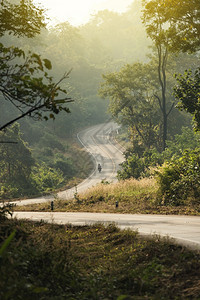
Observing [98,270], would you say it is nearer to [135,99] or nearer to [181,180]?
[181,180]

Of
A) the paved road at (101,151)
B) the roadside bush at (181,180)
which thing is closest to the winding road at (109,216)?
the paved road at (101,151)

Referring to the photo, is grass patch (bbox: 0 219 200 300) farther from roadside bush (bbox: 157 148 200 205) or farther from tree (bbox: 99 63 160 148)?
tree (bbox: 99 63 160 148)

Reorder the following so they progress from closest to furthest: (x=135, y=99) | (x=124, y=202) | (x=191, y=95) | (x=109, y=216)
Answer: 1. (x=109, y=216)
2. (x=191, y=95)
3. (x=124, y=202)
4. (x=135, y=99)

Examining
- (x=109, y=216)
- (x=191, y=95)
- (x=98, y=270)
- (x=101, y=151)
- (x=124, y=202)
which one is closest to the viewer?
(x=98, y=270)

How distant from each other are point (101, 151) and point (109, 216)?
187 ft

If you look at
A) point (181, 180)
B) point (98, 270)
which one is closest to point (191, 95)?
point (181, 180)

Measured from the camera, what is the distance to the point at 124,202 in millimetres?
25250

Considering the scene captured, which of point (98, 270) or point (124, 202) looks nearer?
point (98, 270)

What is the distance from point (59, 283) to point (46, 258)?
68cm

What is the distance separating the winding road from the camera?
532 inches

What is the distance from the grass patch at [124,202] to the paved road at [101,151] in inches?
768

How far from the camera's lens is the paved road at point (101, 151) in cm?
5931

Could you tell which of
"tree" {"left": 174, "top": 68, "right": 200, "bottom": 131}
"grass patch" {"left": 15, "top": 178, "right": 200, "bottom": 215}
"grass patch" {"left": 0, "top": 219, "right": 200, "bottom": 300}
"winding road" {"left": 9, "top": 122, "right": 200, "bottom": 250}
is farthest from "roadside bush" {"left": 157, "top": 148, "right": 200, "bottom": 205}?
"grass patch" {"left": 0, "top": 219, "right": 200, "bottom": 300}

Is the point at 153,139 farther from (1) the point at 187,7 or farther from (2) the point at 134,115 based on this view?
(1) the point at 187,7
